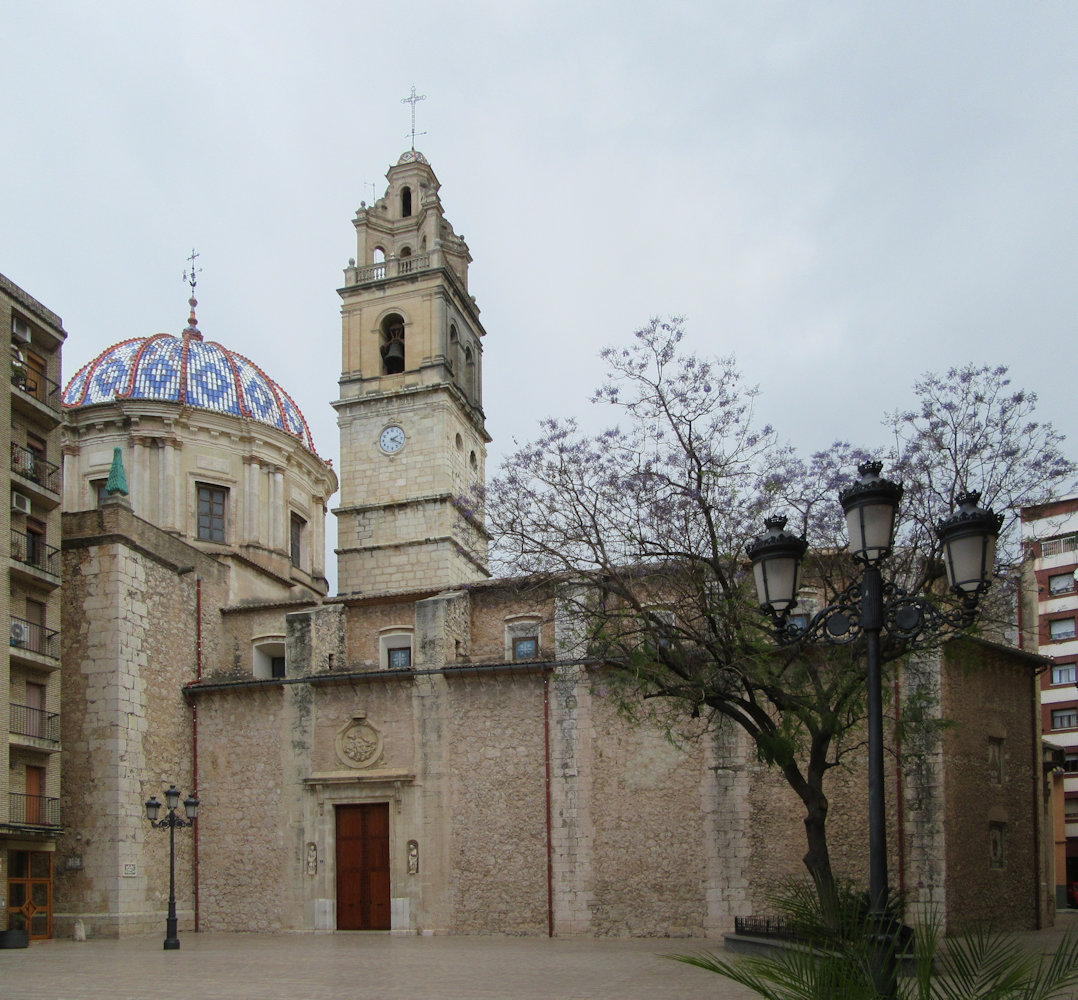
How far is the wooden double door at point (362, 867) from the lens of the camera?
26.2 m

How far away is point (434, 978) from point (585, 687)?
955cm

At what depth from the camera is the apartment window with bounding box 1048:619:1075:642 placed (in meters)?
48.3

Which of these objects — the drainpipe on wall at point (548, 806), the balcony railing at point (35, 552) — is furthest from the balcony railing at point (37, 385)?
the drainpipe on wall at point (548, 806)

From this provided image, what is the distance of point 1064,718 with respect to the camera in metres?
48.1

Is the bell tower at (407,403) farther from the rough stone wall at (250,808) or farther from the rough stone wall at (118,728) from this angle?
the rough stone wall at (118,728)

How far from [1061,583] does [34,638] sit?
4036 centimetres

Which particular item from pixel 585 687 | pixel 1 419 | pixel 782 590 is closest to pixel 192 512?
pixel 1 419

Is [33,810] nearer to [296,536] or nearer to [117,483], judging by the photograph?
[117,483]

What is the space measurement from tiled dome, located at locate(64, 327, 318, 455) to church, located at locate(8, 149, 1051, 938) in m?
6.19

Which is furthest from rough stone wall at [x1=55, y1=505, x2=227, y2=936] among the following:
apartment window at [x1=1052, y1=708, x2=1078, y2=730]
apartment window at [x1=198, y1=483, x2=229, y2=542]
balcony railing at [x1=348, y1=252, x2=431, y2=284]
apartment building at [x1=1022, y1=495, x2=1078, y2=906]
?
apartment window at [x1=1052, y1=708, x2=1078, y2=730]

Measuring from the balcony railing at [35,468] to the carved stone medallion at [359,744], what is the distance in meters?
8.46

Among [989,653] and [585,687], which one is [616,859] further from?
[989,653]

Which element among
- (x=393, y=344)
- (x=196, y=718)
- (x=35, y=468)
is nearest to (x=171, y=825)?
(x=196, y=718)

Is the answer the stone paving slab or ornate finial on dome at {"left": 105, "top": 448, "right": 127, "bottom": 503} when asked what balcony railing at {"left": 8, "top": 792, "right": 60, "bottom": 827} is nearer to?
the stone paving slab
